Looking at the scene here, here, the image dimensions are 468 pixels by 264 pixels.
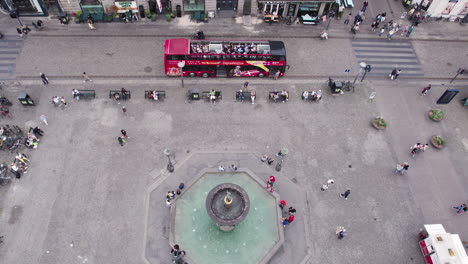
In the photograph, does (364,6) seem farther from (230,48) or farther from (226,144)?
(226,144)

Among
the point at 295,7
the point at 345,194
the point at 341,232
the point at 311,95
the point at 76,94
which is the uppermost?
the point at 295,7

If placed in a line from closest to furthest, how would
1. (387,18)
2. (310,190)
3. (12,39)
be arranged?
(310,190) → (12,39) → (387,18)

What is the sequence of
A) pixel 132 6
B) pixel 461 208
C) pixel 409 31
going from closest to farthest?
pixel 461 208, pixel 132 6, pixel 409 31

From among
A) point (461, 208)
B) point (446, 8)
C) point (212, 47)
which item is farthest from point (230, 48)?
point (446, 8)

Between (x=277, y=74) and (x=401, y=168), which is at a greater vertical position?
(x=277, y=74)

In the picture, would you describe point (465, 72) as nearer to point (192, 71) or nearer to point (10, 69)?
point (192, 71)

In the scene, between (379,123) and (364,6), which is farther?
(364,6)

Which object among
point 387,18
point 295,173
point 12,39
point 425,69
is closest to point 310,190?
point 295,173
